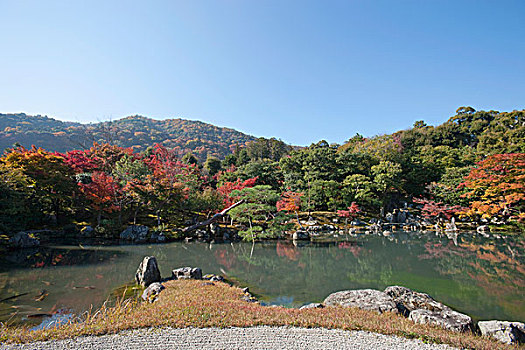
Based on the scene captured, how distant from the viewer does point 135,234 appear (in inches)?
653

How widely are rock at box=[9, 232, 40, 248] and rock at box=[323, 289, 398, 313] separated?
1563 cm

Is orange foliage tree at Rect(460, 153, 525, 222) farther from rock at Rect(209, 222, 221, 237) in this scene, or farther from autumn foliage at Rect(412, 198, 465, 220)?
rock at Rect(209, 222, 221, 237)

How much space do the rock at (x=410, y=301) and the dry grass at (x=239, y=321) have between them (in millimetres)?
863

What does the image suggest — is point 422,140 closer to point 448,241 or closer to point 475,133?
point 475,133

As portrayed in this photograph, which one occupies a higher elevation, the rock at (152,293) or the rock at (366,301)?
the rock at (366,301)

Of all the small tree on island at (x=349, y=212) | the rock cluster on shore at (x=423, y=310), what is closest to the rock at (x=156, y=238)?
the rock cluster on shore at (x=423, y=310)

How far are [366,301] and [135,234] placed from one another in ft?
49.3

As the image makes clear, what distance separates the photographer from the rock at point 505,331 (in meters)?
4.05

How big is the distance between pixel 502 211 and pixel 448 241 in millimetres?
8490

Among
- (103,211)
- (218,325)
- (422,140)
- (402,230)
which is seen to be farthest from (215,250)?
(422,140)

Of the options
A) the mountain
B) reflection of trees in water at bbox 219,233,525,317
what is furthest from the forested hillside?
the mountain

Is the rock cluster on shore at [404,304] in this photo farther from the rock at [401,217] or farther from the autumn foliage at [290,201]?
the rock at [401,217]

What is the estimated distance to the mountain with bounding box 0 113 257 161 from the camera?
48.4 m

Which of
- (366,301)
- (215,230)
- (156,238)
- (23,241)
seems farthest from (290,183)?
(366,301)
